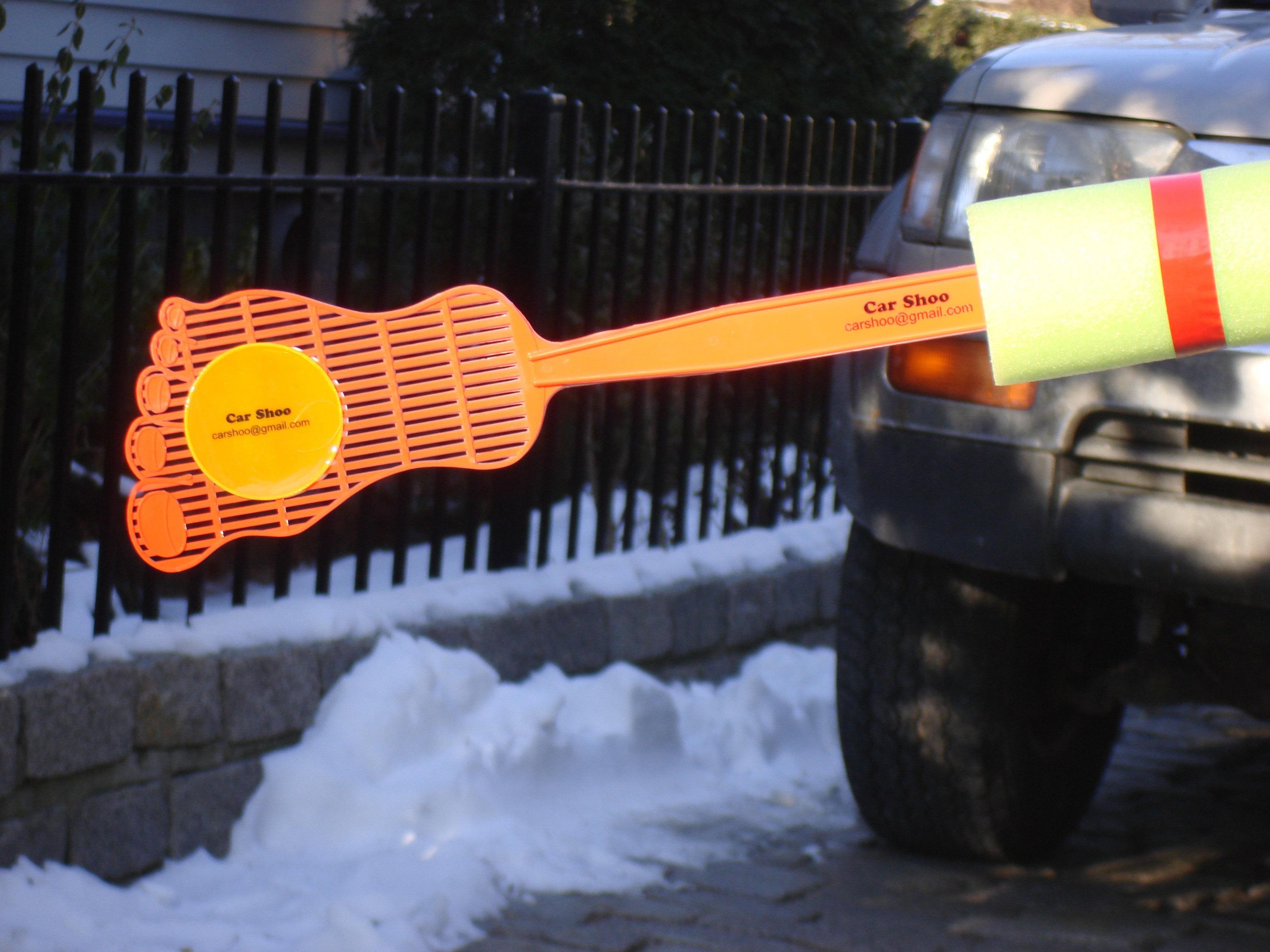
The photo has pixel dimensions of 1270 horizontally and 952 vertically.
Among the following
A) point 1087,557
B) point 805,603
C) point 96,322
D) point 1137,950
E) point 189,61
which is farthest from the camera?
point 189,61

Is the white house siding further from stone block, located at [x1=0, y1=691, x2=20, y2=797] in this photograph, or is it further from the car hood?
the car hood

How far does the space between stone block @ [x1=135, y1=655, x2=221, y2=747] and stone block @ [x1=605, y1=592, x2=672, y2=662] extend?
4.21 feet

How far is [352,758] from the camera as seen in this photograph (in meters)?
3.30

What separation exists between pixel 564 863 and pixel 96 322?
1.73 metres

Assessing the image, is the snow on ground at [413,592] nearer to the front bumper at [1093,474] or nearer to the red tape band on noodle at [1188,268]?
the front bumper at [1093,474]

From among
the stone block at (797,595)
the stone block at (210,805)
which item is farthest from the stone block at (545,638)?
the stone block at (797,595)

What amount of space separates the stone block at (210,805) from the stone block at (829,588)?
2.27 meters

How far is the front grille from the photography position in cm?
228

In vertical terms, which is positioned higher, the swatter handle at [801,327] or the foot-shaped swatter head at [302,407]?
the swatter handle at [801,327]

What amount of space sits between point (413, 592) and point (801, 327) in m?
3.12

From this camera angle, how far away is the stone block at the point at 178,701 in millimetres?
3023

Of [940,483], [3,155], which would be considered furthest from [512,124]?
[940,483]

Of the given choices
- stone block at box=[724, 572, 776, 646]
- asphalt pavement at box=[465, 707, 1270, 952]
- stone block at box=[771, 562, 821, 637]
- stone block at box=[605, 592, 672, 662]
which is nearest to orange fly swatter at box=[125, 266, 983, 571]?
asphalt pavement at box=[465, 707, 1270, 952]

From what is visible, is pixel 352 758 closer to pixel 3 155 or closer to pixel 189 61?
pixel 3 155
